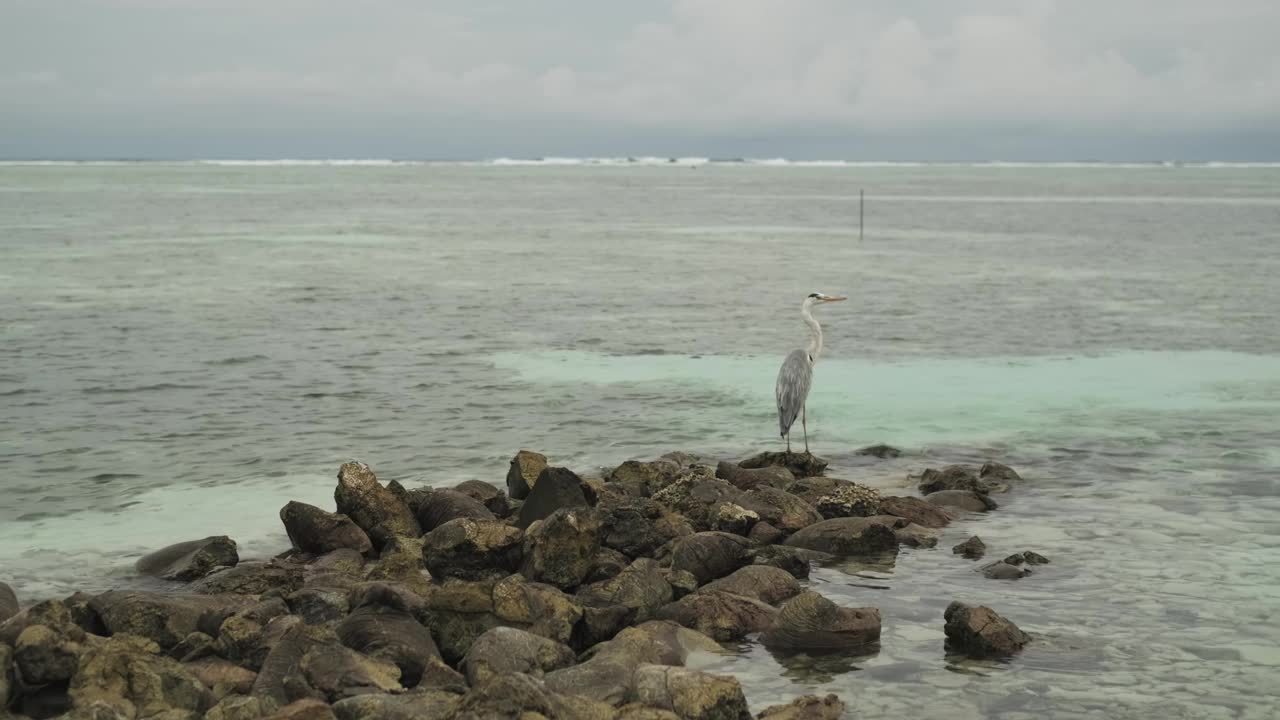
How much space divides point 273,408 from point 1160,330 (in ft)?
67.3

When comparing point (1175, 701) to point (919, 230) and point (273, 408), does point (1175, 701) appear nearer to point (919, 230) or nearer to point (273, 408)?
point (273, 408)

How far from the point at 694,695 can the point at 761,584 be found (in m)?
3.00

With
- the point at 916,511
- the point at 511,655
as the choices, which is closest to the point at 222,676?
the point at 511,655

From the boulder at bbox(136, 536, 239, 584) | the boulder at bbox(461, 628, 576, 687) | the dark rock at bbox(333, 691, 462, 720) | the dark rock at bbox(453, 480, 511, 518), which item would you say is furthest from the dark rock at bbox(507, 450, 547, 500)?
the dark rock at bbox(333, 691, 462, 720)

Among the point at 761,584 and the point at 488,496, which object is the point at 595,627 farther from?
the point at 488,496

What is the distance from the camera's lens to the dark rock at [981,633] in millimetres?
10078

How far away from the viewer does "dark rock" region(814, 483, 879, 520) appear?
1369 centimetres

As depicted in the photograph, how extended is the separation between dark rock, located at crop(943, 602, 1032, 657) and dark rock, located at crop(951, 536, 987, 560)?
8.06ft

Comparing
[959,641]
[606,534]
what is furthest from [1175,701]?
[606,534]

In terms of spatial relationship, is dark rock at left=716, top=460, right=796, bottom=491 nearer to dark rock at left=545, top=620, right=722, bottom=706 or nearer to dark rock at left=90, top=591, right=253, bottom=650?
dark rock at left=545, top=620, right=722, bottom=706

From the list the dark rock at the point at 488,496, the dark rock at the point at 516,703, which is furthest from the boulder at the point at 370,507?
the dark rock at the point at 516,703

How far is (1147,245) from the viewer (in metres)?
59.9

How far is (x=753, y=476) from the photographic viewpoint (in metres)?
15.2

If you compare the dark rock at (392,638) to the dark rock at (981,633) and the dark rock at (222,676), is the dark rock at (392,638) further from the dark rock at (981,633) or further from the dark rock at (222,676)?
the dark rock at (981,633)
